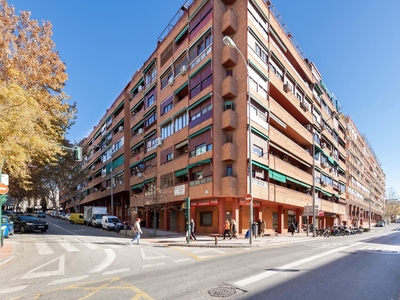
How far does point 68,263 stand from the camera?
10.7m

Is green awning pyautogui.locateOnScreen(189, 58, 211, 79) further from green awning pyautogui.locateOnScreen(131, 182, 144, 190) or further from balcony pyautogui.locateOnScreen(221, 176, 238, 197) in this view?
green awning pyautogui.locateOnScreen(131, 182, 144, 190)

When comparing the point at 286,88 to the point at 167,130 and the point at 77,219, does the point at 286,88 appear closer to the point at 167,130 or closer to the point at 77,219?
the point at 167,130

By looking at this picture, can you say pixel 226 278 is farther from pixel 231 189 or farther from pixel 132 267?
pixel 231 189

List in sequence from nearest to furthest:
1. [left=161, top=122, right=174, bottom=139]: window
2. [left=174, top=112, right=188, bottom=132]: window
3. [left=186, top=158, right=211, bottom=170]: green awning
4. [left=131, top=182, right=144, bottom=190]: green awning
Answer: [left=186, top=158, right=211, bottom=170]: green awning < [left=174, top=112, right=188, bottom=132]: window < [left=161, top=122, right=174, bottom=139]: window < [left=131, top=182, right=144, bottom=190]: green awning

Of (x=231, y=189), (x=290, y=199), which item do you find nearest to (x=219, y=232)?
(x=231, y=189)

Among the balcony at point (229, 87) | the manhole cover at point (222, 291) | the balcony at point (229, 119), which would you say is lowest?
the manhole cover at point (222, 291)

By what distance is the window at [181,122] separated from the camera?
29256 mm

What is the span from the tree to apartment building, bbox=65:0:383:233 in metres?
10.7

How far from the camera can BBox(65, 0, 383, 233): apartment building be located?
Answer: 81.1ft

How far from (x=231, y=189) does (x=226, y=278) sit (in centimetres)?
1547

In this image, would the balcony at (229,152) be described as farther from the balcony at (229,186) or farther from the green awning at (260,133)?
the green awning at (260,133)

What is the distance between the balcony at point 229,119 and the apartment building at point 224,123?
0.15 m

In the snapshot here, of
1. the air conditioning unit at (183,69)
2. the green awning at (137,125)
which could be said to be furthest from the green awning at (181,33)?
the green awning at (137,125)

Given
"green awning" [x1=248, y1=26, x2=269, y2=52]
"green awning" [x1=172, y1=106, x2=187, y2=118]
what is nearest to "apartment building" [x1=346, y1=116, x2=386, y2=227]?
"green awning" [x1=248, y1=26, x2=269, y2=52]
